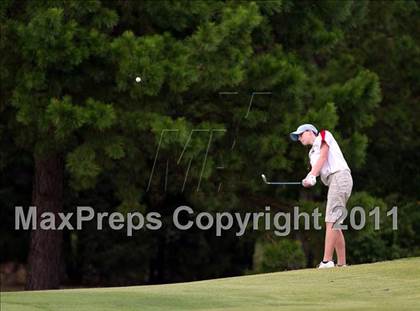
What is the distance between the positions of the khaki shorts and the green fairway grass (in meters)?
0.67

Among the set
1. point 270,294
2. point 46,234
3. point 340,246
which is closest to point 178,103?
point 46,234

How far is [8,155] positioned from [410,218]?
31.4 ft

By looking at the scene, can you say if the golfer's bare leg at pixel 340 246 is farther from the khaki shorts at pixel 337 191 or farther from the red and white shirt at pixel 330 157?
the red and white shirt at pixel 330 157

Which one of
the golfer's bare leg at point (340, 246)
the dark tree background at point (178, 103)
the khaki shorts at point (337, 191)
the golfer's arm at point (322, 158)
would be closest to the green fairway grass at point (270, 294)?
the golfer's bare leg at point (340, 246)

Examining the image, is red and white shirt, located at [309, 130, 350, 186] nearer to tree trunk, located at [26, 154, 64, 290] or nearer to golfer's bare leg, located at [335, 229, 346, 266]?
golfer's bare leg, located at [335, 229, 346, 266]

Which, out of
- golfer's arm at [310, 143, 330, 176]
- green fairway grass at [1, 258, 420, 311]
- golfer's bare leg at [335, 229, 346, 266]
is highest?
golfer's arm at [310, 143, 330, 176]

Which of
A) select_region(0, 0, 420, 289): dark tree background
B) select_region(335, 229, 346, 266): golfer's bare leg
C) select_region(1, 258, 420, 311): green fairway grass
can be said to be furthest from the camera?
select_region(0, 0, 420, 289): dark tree background

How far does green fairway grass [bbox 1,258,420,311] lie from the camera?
10.1m

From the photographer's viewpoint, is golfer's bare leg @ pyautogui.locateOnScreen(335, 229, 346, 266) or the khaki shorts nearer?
the khaki shorts

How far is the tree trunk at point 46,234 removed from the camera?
2331 cm

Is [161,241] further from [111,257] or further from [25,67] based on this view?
[25,67]

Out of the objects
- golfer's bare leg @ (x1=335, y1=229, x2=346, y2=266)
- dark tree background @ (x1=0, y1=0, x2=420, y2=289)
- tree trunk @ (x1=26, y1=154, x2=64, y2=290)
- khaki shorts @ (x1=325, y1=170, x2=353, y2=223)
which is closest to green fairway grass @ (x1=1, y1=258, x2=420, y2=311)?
golfer's bare leg @ (x1=335, y1=229, x2=346, y2=266)

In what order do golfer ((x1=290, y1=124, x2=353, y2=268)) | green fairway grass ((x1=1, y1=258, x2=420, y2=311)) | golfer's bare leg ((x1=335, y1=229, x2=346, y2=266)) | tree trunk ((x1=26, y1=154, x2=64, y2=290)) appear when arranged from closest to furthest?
green fairway grass ((x1=1, y1=258, x2=420, y2=311)) → golfer ((x1=290, y1=124, x2=353, y2=268)) → golfer's bare leg ((x1=335, y1=229, x2=346, y2=266)) → tree trunk ((x1=26, y1=154, x2=64, y2=290))

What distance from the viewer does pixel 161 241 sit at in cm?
3391
